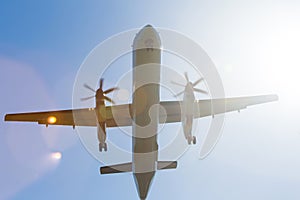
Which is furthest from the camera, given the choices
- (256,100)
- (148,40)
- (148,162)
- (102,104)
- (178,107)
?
(256,100)

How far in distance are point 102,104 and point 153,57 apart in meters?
7.27

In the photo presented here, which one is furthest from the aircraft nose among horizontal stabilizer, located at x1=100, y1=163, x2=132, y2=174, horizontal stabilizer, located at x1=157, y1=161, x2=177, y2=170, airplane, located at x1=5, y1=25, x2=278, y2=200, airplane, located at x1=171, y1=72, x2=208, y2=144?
horizontal stabilizer, located at x1=100, y1=163, x2=132, y2=174

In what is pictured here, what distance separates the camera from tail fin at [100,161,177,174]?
3339 cm

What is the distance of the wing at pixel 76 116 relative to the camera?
109ft

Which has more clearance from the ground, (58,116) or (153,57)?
(153,57)

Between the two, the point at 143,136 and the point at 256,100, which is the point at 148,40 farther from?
the point at 256,100

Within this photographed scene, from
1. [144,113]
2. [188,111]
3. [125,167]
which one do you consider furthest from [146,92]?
[125,167]

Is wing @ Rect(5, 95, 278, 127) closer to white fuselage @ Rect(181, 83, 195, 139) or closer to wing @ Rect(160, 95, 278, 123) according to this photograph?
wing @ Rect(160, 95, 278, 123)

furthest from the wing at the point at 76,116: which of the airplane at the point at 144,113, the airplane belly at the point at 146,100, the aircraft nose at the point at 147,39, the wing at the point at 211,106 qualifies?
the aircraft nose at the point at 147,39

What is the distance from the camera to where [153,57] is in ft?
88.4

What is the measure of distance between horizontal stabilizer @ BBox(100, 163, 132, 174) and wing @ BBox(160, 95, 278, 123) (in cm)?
504

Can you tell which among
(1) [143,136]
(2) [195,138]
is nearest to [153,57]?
(1) [143,136]

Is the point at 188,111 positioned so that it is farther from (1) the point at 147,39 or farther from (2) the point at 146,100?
(1) the point at 147,39

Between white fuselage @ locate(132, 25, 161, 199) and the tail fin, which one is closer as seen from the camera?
white fuselage @ locate(132, 25, 161, 199)
